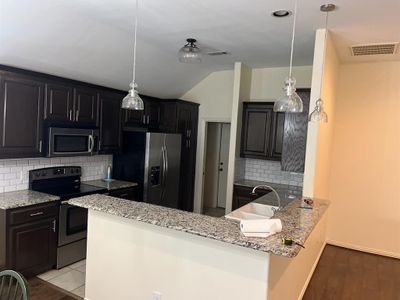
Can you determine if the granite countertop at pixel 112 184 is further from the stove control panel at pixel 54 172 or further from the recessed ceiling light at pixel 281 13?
the recessed ceiling light at pixel 281 13

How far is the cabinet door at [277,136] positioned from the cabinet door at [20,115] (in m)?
3.32

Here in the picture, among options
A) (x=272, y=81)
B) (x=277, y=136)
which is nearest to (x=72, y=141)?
(x=277, y=136)

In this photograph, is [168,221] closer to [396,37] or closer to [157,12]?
[157,12]

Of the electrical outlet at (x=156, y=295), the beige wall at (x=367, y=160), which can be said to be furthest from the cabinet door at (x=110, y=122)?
the beige wall at (x=367, y=160)

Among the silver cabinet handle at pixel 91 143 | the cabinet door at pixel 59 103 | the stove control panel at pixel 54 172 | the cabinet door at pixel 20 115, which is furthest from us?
the silver cabinet handle at pixel 91 143

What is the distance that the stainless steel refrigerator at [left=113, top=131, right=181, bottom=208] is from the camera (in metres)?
4.65

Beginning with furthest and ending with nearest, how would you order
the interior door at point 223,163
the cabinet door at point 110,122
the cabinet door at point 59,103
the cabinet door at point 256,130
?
the interior door at point 223,163, the cabinet door at point 256,130, the cabinet door at point 110,122, the cabinet door at point 59,103

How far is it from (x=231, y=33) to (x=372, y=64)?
2.44 meters

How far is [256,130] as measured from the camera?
5.04 m

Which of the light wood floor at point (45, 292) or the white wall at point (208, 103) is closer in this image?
the light wood floor at point (45, 292)

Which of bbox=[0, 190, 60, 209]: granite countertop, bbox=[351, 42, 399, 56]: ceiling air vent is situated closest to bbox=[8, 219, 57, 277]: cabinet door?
bbox=[0, 190, 60, 209]: granite countertop

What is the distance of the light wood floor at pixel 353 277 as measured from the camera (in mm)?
3334

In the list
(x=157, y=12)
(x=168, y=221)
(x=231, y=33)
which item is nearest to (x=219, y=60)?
(x=231, y=33)

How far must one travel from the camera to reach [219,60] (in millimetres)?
4820
